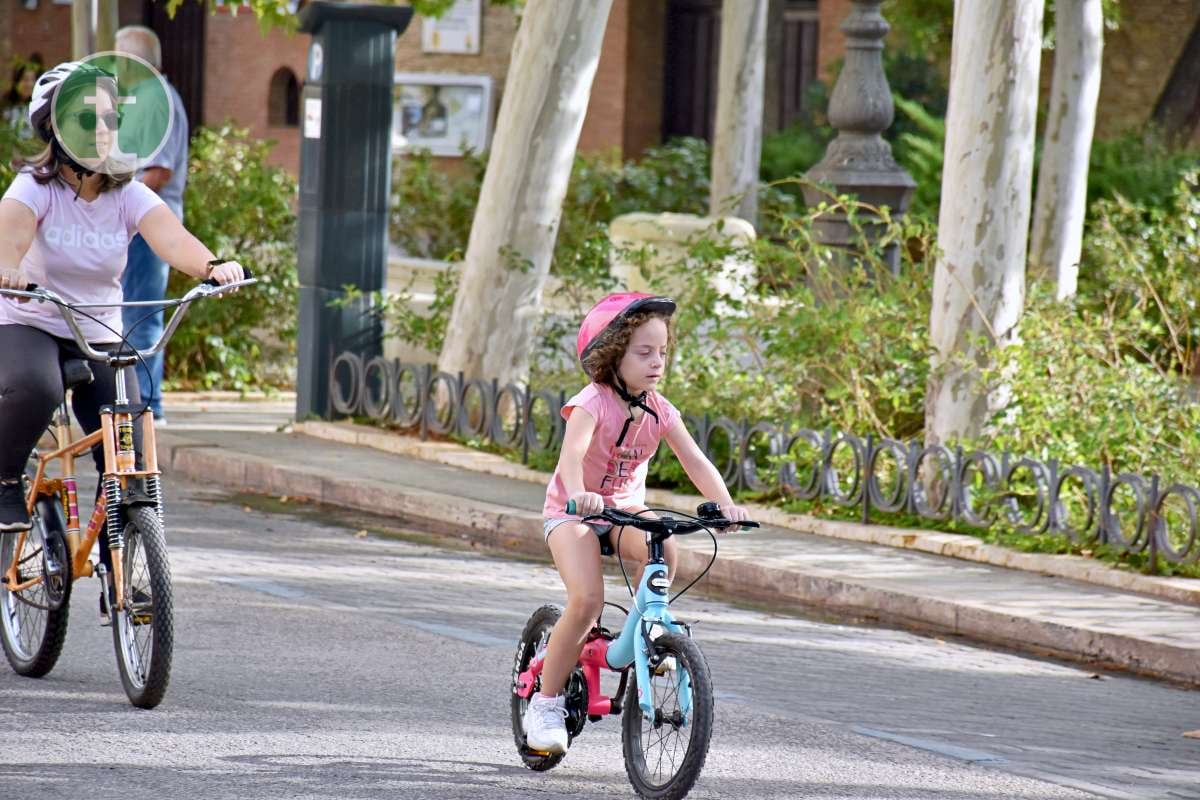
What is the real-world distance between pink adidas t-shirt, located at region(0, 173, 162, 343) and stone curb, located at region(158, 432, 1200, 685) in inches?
142

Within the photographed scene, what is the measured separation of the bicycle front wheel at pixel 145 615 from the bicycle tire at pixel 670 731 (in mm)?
1393

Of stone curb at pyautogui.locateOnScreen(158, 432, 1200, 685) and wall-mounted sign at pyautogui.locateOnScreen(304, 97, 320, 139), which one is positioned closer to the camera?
stone curb at pyautogui.locateOnScreen(158, 432, 1200, 685)

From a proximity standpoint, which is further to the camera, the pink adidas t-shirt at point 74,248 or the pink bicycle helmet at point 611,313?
the pink adidas t-shirt at point 74,248

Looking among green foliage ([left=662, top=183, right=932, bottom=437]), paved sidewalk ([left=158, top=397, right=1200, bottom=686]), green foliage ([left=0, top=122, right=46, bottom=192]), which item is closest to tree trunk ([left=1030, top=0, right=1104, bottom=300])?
green foliage ([left=662, top=183, right=932, bottom=437])

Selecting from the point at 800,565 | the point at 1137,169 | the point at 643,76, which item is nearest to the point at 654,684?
the point at 800,565

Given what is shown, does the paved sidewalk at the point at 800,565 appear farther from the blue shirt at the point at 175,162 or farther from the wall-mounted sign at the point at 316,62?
the wall-mounted sign at the point at 316,62

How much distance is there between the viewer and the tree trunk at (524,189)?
1191cm

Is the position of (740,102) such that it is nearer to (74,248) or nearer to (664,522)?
(74,248)

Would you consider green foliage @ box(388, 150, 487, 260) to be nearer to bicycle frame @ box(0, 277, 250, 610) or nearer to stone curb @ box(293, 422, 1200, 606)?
stone curb @ box(293, 422, 1200, 606)

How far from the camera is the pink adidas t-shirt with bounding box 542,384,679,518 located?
207 inches

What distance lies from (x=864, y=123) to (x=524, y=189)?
2.34 metres

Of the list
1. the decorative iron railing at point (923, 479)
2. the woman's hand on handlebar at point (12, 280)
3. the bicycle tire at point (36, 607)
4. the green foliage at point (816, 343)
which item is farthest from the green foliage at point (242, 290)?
the woman's hand on handlebar at point (12, 280)

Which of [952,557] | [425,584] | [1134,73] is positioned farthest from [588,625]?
[1134,73]

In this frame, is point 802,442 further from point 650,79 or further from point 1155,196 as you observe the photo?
point 650,79
